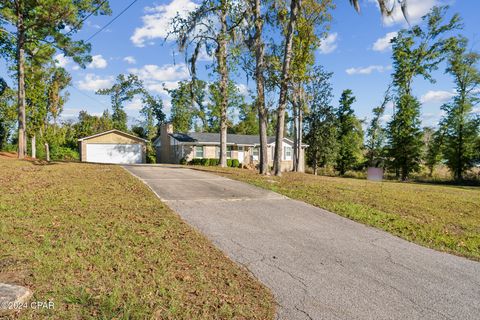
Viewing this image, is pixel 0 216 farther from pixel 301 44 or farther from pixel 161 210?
pixel 301 44

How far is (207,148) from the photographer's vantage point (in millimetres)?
30000

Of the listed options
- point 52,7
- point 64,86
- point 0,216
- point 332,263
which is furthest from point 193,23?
point 64,86

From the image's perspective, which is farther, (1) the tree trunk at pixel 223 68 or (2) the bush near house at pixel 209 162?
(2) the bush near house at pixel 209 162

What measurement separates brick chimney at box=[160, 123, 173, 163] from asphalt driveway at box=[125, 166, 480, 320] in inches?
983

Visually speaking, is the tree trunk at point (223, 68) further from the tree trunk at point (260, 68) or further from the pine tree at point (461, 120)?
the pine tree at point (461, 120)

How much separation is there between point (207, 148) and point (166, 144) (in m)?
5.69

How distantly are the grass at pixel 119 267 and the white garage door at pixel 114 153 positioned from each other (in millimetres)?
23806

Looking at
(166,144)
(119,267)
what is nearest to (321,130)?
(166,144)

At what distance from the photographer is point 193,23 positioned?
13.7 metres

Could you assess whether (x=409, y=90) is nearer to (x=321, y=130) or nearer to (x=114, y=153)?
(x=321, y=130)

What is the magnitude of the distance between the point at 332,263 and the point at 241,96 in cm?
2458

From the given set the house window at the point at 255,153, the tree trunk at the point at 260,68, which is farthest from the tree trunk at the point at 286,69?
the house window at the point at 255,153

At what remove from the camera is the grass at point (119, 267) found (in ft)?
9.59

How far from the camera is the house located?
29.2 m
